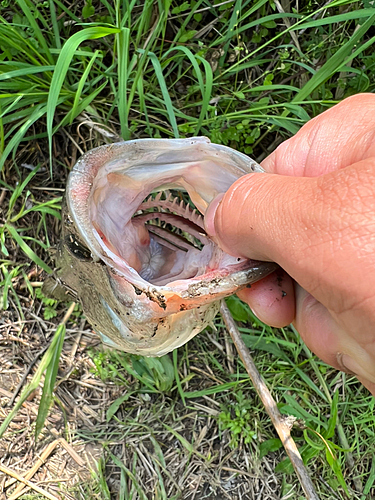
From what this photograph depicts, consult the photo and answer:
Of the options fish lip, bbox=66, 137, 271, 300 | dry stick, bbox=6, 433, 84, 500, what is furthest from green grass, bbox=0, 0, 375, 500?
fish lip, bbox=66, 137, 271, 300

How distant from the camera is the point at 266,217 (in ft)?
3.34

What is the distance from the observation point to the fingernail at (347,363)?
3.73 feet

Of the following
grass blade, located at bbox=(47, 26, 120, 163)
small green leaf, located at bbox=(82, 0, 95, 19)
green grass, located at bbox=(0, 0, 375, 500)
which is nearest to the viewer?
grass blade, located at bbox=(47, 26, 120, 163)

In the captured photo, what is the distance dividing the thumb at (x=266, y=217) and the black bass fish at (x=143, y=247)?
3.1 inches

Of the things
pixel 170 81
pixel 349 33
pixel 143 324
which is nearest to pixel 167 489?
pixel 143 324

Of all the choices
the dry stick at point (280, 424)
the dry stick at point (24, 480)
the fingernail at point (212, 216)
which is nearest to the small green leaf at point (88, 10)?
the fingernail at point (212, 216)

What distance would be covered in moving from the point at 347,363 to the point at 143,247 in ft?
3.03

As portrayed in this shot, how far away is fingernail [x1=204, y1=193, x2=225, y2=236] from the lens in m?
1.32

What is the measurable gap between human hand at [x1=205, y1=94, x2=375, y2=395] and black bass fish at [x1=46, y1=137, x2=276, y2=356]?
124 mm

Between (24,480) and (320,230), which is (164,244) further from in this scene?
(24,480)

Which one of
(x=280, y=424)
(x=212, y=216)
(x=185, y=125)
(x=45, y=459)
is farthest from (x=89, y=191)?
(x=45, y=459)

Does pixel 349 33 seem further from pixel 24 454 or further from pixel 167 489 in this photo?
pixel 24 454

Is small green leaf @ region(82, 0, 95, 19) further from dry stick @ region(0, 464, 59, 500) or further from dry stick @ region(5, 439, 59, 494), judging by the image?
dry stick @ region(0, 464, 59, 500)

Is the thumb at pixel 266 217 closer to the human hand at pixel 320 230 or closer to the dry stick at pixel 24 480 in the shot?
the human hand at pixel 320 230
